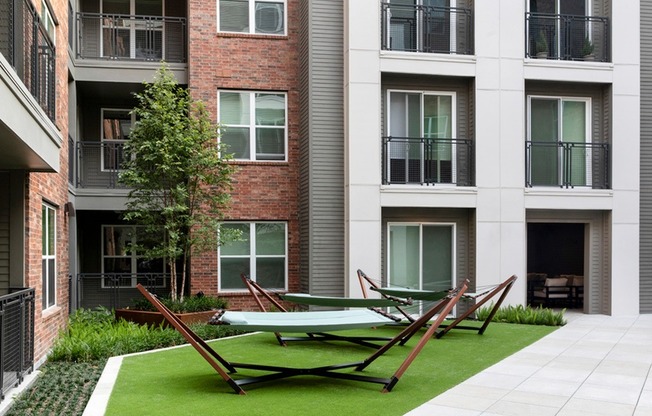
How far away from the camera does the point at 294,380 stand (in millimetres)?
9164

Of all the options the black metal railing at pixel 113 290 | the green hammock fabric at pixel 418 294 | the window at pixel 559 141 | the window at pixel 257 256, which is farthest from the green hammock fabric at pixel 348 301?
the window at pixel 559 141

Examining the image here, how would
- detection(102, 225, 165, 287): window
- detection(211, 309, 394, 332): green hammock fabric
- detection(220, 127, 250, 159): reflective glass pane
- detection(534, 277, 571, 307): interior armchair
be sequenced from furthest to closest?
1. detection(102, 225, 165, 287): window
2. detection(534, 277, 571, 307): interior armchair
3. detection(220, 127, 250, 159): reflective glass pane
4. detection(211, 309, 394, 332): green hammock fabric

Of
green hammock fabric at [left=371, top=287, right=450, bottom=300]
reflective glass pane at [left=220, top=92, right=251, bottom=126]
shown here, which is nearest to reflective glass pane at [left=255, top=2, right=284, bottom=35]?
reflective glass pane at [left=220, top=92, right=251, bottom=126]

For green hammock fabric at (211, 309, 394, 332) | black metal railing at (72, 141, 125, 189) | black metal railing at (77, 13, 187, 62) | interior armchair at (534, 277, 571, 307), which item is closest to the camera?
green hammock fabric at (211, 309, 394, 332)

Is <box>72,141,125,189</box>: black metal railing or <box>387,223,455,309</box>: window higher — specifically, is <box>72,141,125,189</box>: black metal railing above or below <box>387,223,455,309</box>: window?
above

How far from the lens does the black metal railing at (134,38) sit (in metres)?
18.1

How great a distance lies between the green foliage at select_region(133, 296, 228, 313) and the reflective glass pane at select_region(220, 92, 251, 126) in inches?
169

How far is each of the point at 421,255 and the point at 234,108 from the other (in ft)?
18.3

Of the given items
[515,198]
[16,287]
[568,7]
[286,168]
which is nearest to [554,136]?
[515,198]

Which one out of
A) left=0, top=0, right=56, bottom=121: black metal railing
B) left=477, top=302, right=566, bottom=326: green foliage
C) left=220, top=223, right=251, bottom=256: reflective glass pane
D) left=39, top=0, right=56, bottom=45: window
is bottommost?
left=477, top=302, right=566, bottom=326: green foliage

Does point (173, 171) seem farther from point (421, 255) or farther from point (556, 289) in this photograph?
point (556, 289)

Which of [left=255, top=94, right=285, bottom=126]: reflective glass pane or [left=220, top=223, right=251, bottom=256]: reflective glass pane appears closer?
[left=220, top=223, right=251, bottom=256]: reflective glass pane

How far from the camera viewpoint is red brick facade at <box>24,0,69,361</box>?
10.0m

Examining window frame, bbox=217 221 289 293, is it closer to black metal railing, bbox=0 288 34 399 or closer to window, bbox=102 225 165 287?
window, bbox=102 225 165 287
